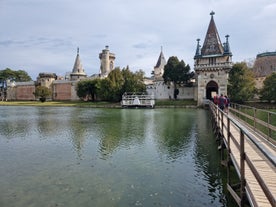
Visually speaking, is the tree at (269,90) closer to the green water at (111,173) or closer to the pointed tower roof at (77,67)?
the green water at (111,173)

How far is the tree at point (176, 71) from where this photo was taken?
65688 millimetres

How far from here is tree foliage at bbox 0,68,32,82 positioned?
4459 inches

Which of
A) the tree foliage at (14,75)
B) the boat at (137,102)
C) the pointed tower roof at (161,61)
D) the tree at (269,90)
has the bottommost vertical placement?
the boat at (137,102)

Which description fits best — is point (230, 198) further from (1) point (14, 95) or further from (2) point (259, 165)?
(1) point (14, 95)

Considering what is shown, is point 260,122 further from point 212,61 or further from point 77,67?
point 77,67

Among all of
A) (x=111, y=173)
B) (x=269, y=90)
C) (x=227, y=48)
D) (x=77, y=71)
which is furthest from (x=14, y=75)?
(x=111, y=173)

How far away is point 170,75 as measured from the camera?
218 ft

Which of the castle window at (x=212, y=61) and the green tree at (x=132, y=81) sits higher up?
the castle window at (x=212, y=61)

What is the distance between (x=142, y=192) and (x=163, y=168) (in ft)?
8.95

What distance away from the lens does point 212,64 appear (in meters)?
58.5

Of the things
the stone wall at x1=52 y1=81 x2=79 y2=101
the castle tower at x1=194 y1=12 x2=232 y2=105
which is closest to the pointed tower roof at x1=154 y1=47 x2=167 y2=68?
the castle tower at x1=194 y1=12 x2=232 y2=105

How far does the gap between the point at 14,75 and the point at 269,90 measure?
107m

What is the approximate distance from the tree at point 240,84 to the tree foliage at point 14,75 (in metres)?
98.7

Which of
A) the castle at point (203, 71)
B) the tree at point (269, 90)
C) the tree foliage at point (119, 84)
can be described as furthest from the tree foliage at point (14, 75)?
the tree at point (269, 90)
